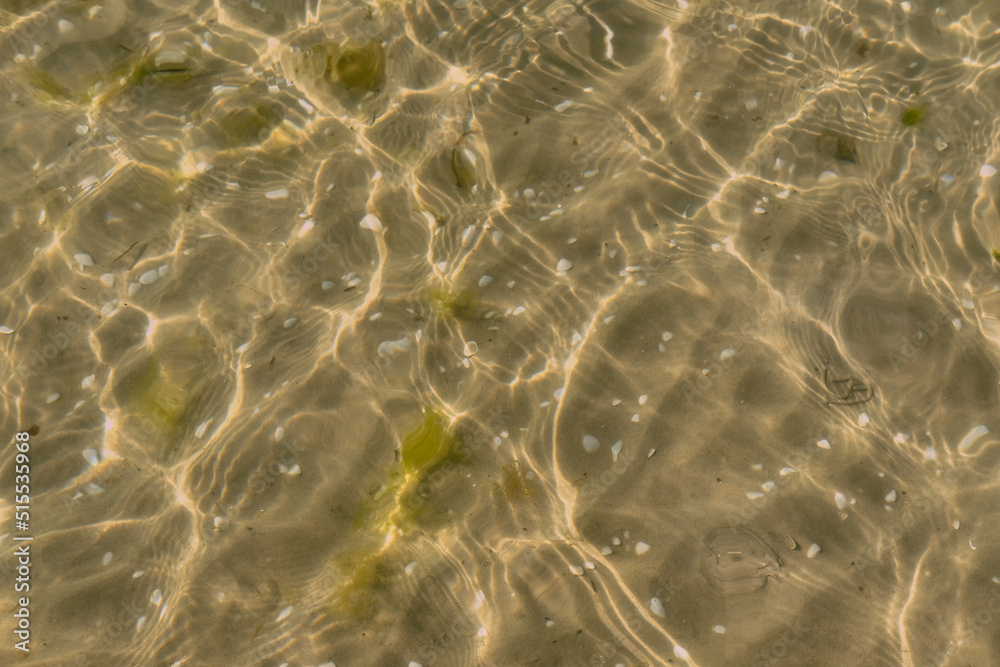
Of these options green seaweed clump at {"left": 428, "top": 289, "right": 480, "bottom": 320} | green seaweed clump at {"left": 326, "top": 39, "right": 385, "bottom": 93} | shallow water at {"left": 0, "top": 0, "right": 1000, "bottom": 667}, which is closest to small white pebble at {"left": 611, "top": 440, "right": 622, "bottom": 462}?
shallow water at {"left": 0, "top": 0, "right": 1000, "bottom": 667}

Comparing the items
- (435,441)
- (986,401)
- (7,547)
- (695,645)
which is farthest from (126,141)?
(986,401)

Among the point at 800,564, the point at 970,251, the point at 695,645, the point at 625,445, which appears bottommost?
the point at 695,645

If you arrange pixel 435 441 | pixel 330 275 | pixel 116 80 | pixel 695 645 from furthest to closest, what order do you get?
pixel 116 80 → pixel 330 275 → pixel 435 441 → pixel 695 645

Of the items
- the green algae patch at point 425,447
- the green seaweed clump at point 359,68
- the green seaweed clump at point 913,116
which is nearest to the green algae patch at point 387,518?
the green algae patch at point 425,447

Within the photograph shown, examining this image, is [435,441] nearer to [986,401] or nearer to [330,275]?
[330,275]

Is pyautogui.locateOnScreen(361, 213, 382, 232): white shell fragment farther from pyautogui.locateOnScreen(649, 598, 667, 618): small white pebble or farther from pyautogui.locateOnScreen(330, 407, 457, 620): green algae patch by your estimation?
pyautogui.locateOnScreen(649, 598, 667, 618): small white pebble

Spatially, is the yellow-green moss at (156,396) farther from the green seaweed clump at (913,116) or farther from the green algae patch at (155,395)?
the green seaweed clump at (913,116)
